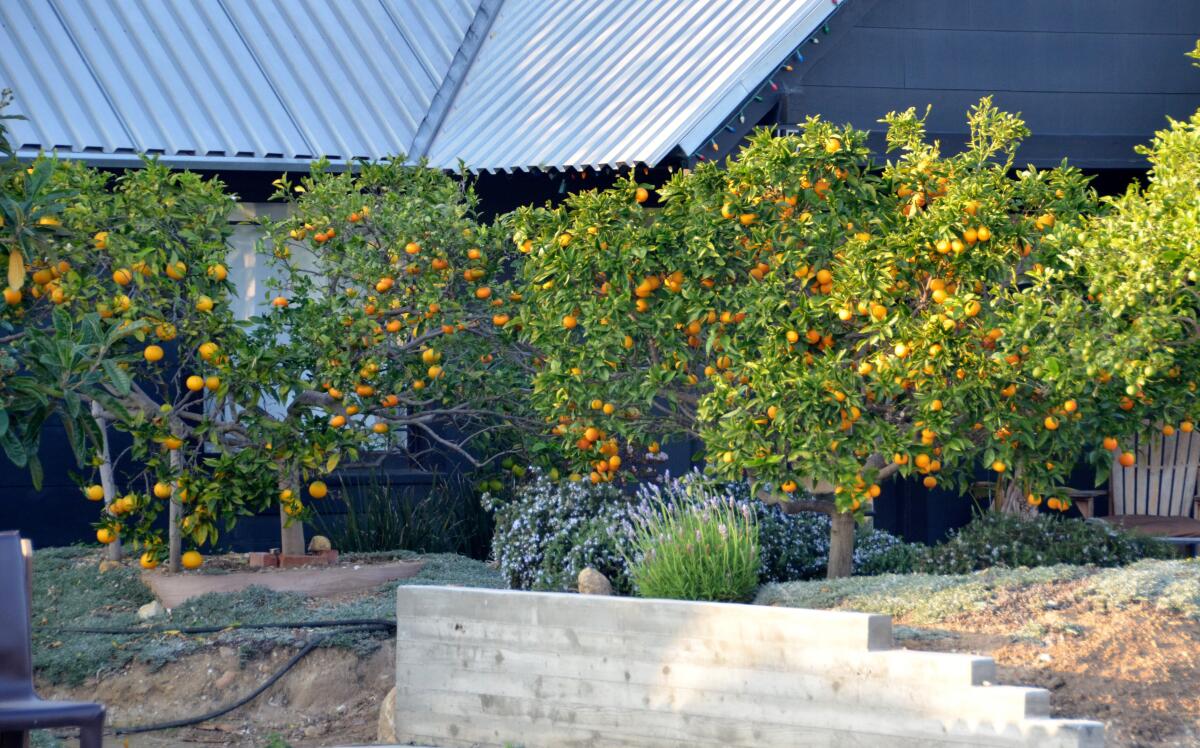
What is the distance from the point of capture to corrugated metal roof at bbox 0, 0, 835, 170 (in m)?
9.55

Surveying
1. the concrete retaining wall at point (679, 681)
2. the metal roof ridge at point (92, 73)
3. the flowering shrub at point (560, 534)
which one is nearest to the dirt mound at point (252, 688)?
the concrete retaining wall at point (679, 681)

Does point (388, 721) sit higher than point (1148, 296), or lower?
lower

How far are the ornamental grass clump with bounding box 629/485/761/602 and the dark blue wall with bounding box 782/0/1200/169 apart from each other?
13.4ft

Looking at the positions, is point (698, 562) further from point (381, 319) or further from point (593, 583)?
point (381, 319)

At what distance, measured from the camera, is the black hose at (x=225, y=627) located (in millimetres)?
7203

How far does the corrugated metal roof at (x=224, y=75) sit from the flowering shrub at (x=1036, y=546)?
208 inches

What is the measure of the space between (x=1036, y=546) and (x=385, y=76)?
6.60 m

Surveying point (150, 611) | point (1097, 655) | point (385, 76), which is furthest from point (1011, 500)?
point (385, 76)

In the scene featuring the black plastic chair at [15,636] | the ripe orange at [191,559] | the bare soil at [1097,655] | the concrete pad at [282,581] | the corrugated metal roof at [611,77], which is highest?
the corrugated metal roof at [611,77]

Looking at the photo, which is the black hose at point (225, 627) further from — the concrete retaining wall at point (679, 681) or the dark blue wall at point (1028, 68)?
the dark blue wall at point (1028, 68)

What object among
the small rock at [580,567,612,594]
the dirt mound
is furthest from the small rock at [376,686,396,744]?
the small rock at [580,567,612,594]

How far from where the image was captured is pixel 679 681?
17.6 feet

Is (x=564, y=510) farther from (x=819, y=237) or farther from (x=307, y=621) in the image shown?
(x=819, y=237)

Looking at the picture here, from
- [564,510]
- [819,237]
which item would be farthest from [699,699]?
A: [564,510]
